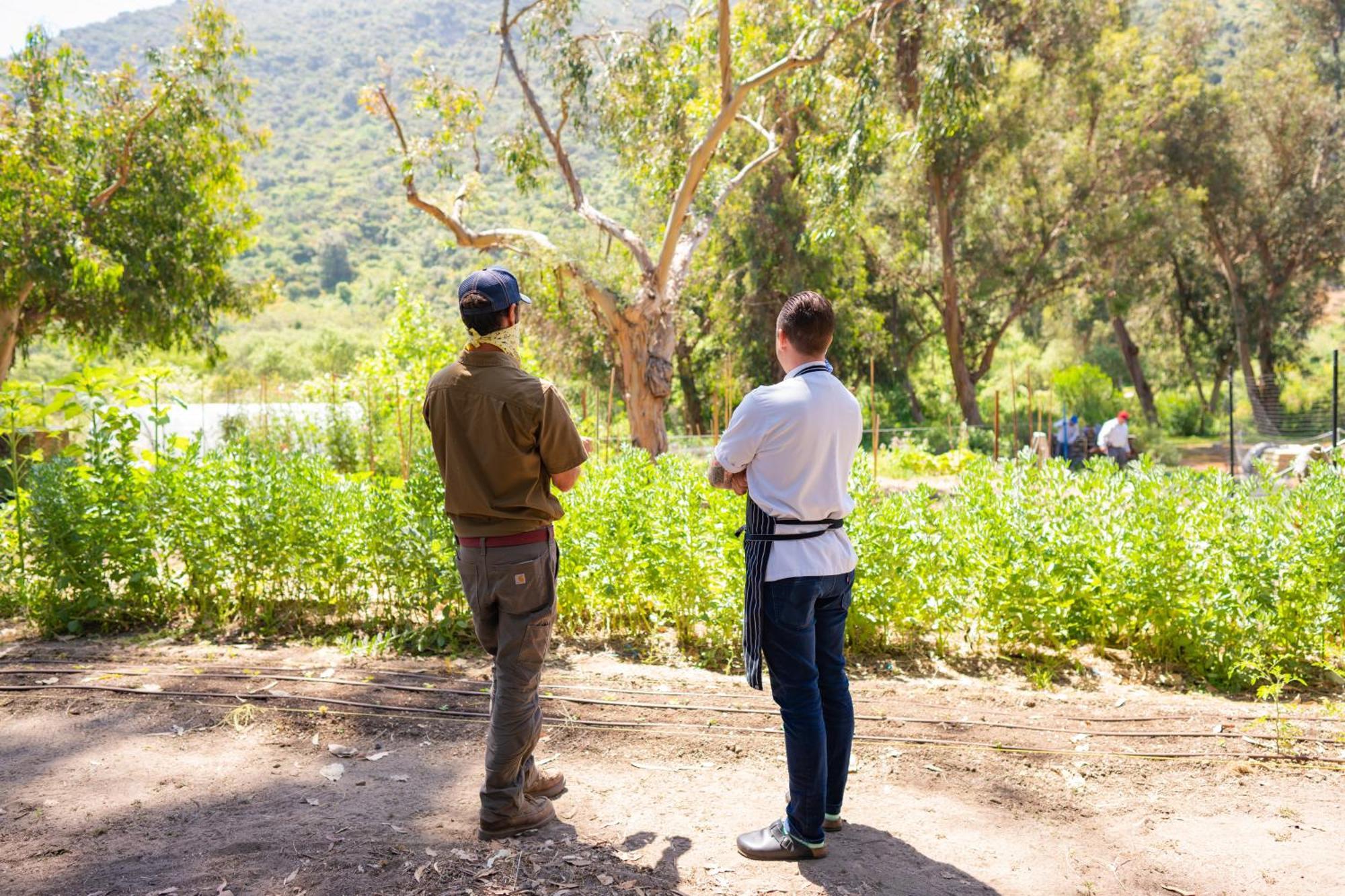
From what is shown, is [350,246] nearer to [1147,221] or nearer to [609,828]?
[1147,221]

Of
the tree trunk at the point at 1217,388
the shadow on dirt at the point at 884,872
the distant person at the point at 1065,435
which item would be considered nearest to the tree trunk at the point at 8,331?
the shadow on dirt at the point at 884,872

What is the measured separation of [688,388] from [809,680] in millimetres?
21453

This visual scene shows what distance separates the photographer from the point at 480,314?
116 inches

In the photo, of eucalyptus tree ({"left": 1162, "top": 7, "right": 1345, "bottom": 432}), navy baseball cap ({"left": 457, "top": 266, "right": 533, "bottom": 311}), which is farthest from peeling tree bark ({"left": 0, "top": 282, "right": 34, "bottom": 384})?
eucalyptus tree ({"left": 1162, "top": 7, "right": 1345, "bottom": 432})

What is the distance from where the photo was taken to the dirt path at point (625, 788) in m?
2.92

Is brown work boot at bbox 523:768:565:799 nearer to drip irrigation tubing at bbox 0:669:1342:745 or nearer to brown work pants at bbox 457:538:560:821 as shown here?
brown work pants at bbox 457:538:560:821

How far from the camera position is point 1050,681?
4977mm

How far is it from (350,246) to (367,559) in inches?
2420

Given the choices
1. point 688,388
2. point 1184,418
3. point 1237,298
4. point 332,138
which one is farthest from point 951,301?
point 332,138

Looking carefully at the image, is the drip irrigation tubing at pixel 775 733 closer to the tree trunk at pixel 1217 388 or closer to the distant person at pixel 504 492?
the distant person at pixel 504 492

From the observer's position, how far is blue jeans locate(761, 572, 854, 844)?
281 centimetres

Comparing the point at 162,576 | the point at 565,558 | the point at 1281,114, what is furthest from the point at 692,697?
the point at 1281,114

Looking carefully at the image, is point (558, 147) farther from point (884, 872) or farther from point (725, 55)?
point (884, 872)

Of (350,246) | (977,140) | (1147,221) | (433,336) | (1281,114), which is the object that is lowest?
(433,336)
